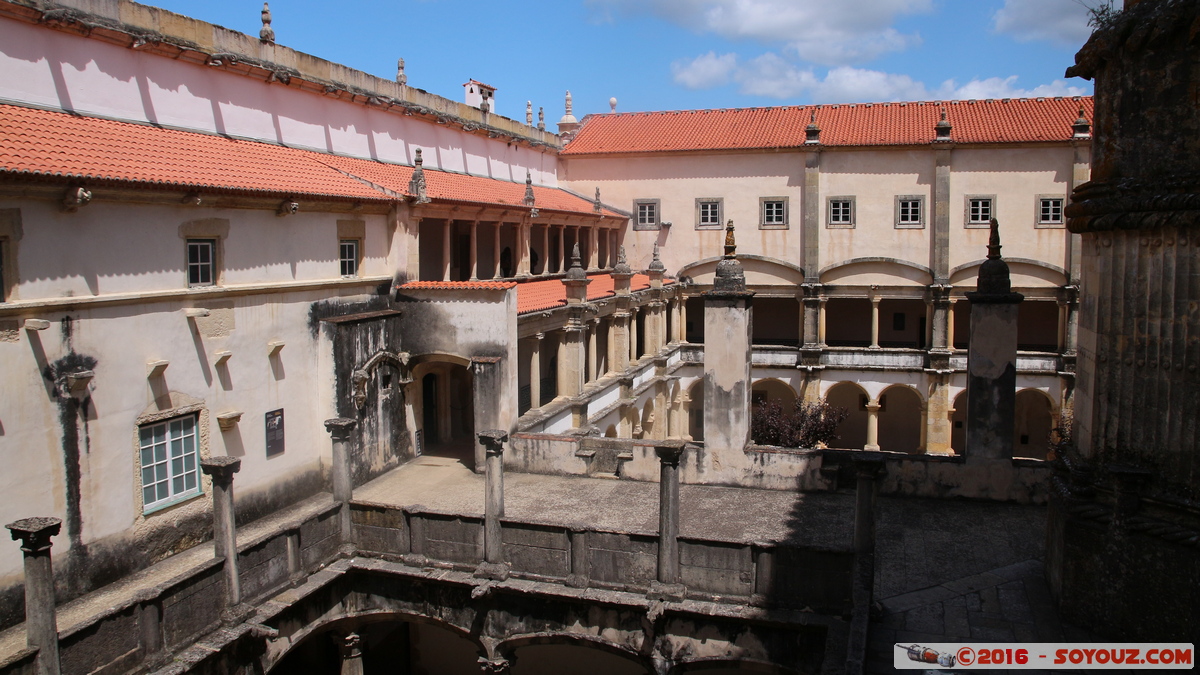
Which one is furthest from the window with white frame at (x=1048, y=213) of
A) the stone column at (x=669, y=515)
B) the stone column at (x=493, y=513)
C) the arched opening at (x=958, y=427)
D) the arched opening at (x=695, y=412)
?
the stone column at (x=493, y=513)

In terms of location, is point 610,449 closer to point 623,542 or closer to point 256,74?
point 623,542

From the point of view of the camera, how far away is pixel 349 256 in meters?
16.9

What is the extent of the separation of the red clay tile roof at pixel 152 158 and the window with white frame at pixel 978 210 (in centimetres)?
2216

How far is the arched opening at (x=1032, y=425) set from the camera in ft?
104

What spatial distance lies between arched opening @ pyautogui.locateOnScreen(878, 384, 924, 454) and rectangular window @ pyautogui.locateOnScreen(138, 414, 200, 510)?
86.0 ft

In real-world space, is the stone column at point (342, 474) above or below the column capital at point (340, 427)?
below

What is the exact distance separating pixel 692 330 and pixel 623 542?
86.4ft

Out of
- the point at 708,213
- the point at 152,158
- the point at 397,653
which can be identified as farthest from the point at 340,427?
the point at 708,213

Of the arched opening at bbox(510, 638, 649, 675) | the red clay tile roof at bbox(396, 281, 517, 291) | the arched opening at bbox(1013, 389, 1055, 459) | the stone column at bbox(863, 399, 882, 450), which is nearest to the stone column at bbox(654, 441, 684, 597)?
the arched opening at bbox(510, 638, 649, 675)

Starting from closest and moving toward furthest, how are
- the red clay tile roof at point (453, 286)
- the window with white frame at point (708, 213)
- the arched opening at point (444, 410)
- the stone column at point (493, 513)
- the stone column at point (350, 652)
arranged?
the stone column at point (493, 513) → the stone column at point (350, 652) → the red clay tile roof at point (453, 286) → the arched opening at point (444, 410) → the window with white frame at point (708, 213)

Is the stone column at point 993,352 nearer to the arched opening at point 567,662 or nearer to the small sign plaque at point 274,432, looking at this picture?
the arched opening at point 567,662

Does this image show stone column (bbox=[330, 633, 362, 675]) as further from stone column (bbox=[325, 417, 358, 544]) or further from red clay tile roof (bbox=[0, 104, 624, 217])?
red clay tile roof (bbox=[0, 104, 624, 217])

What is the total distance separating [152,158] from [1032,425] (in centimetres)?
3063

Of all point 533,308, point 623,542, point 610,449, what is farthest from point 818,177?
point 623,542
